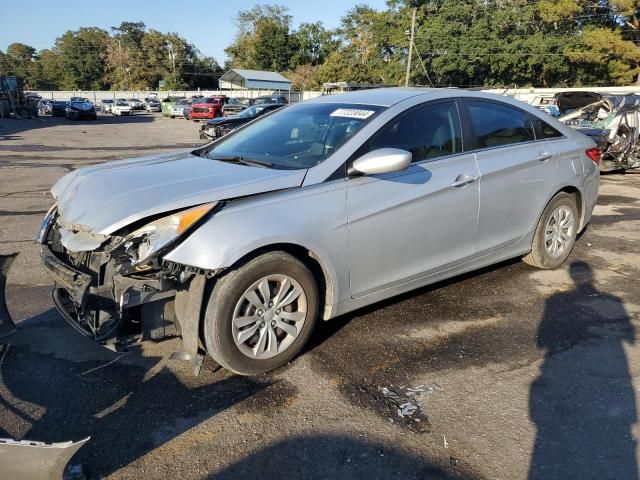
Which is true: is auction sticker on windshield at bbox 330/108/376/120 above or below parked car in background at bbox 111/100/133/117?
above

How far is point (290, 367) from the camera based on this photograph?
3.29 m

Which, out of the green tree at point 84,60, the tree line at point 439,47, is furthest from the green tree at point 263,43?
the green tree at point 84,60

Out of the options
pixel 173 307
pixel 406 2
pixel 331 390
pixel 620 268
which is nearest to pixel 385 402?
pixel 331 390

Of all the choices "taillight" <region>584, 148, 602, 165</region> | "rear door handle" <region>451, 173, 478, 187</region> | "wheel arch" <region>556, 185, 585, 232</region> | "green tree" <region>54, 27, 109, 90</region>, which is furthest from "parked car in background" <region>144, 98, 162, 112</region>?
"rear door handle" <region>451, 173, 478, 187</region>

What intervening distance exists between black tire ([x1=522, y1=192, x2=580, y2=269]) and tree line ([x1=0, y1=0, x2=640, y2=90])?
4992 centimetres

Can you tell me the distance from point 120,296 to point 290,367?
3.77ft

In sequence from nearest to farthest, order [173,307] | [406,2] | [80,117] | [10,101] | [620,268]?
1. [173,307]
2. [620,268]
3. [10,101]
4. [80,117]
5. [406,2]

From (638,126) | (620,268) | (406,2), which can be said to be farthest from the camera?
(406,2)

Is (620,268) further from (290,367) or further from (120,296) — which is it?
(120,296)

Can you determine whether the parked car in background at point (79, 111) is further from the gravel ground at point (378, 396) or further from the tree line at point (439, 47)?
the gravel ground at point (378, 396)

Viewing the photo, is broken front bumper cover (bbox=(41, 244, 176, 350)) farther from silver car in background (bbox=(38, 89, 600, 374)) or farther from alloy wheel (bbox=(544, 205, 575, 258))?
alloy wheel (bbox=(544, 205, 575, 258))

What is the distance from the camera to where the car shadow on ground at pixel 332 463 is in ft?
7.70

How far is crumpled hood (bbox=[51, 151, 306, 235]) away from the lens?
2.84 m

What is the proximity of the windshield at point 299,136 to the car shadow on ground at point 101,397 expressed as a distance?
4.92ft
